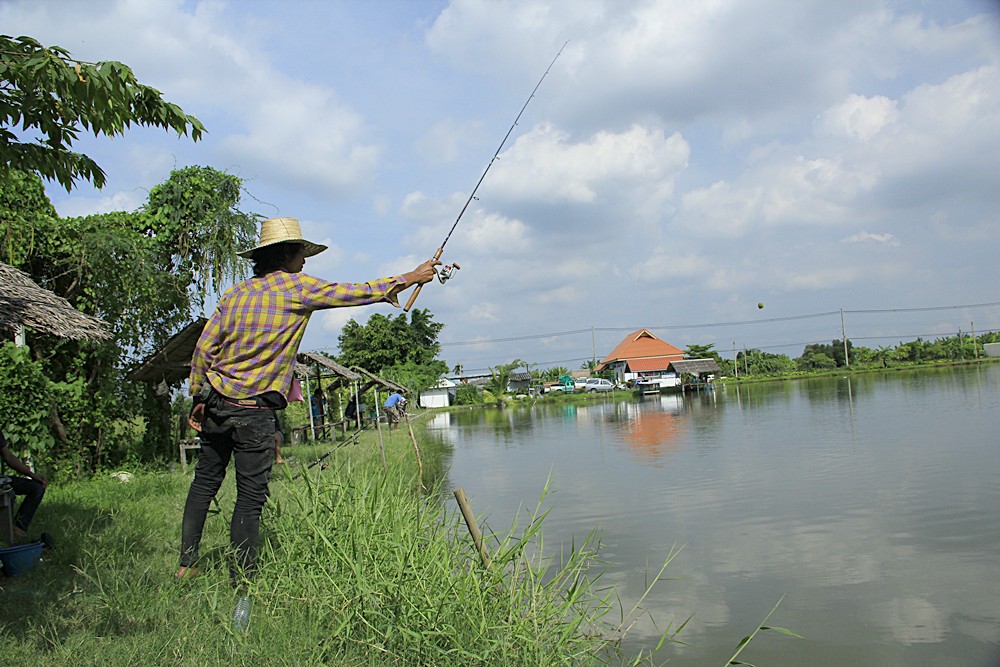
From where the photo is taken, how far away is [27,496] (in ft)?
17.2

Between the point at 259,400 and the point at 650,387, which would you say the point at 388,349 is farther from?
the point at 259,400

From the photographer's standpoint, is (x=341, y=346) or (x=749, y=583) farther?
(x=341, y=346)

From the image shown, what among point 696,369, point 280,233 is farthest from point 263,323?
point 696,369

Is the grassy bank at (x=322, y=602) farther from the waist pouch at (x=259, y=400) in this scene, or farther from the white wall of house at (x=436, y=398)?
the white wall of house at (x=436, y=398)

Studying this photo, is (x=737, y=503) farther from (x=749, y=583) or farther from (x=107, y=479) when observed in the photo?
(x=107, y=479)

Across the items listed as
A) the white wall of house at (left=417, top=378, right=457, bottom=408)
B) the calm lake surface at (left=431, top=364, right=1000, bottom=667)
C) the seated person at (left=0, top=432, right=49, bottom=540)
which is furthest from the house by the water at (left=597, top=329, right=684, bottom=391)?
the seated person at (left=0, top=432, right=49, bottom=540)

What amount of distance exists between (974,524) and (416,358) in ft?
112

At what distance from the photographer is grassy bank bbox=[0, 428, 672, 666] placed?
9.72ft

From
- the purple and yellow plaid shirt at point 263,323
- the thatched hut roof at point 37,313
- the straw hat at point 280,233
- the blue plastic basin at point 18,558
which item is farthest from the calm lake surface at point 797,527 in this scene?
the thatched hut roof at point 37,313

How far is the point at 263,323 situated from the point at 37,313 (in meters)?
4.20

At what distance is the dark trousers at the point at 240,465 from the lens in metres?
3.47

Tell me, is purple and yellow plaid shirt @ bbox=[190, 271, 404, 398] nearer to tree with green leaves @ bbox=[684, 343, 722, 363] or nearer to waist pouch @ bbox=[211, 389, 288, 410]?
waist pouch @ bbox=[211, 389, 288, 410]

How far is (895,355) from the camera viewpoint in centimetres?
6612

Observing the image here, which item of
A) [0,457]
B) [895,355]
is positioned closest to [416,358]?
[0,457]
